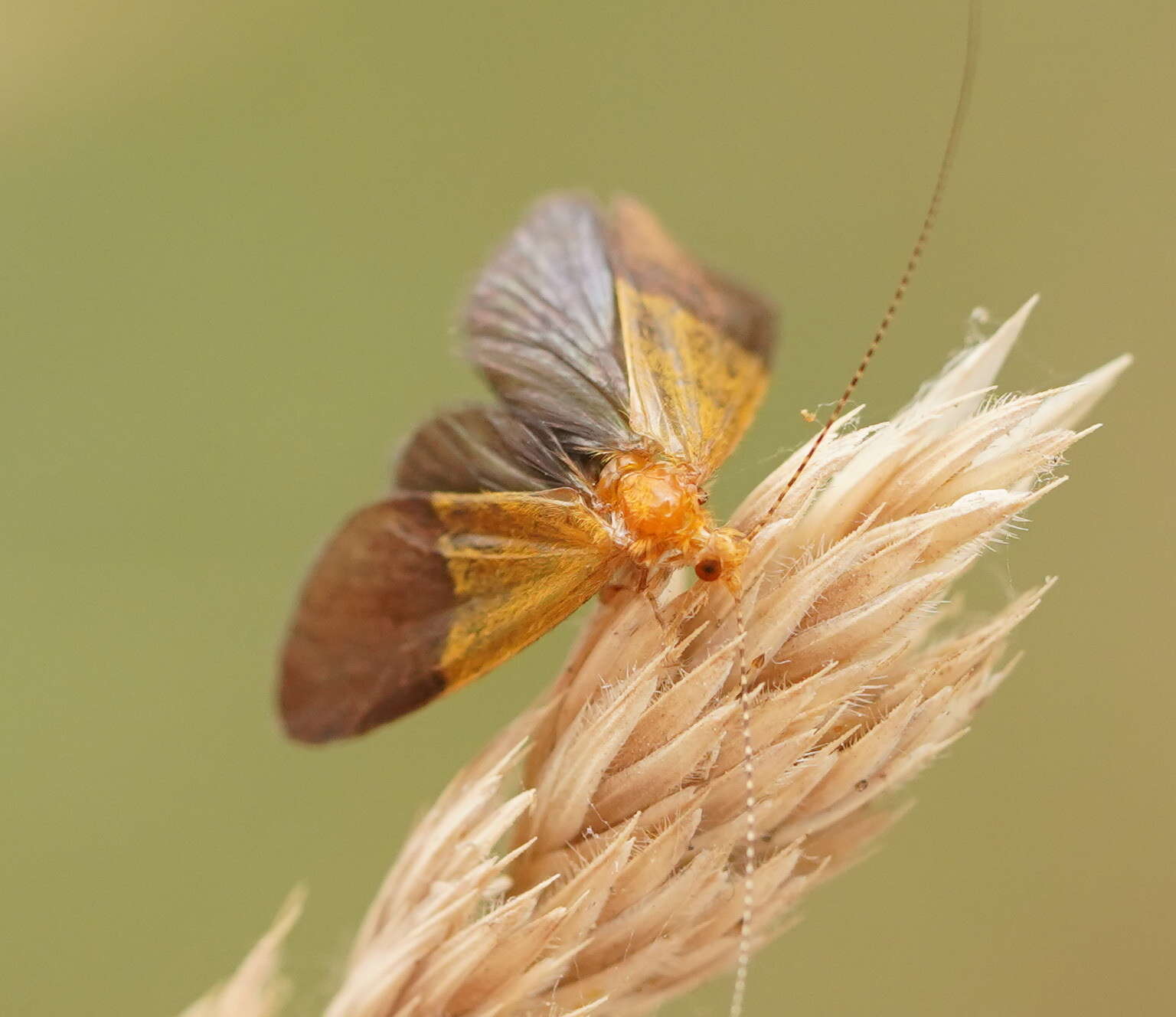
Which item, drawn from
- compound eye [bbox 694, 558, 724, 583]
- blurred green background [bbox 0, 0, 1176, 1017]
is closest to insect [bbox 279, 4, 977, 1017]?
compound eye [bbox 694, 558, 724, 583]

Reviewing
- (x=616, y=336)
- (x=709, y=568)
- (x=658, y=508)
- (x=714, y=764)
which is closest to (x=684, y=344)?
(x=616, y=336)

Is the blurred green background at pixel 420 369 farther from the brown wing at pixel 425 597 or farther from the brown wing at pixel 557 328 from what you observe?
the brown wing at pixel 425 597

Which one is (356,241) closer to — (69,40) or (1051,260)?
(69,40)

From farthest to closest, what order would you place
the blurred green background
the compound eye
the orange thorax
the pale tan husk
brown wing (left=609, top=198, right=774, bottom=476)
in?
the blurred green background → brown wing (left=609, top=198, right=774, bottom=476) → the orange thorax → the compound eye → the pale tan husk

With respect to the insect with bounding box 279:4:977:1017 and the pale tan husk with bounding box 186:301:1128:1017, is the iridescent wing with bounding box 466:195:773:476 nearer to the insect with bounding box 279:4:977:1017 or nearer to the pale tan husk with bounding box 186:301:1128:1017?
the insect with bounding box 279:4:977:1017

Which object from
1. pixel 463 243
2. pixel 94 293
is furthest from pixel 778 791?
pixel 94 293

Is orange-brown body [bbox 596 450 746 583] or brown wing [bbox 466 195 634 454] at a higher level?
brown wing [bbox 466 195 634 454]

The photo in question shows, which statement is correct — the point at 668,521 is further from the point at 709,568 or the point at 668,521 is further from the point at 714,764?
the point at 714,764
